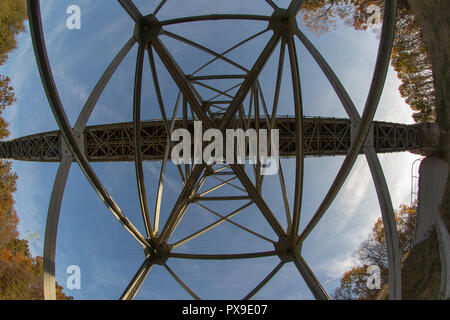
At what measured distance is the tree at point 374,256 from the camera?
888 cm

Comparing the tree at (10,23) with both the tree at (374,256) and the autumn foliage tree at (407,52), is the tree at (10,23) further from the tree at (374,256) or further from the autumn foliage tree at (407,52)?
the tree at (374,256)

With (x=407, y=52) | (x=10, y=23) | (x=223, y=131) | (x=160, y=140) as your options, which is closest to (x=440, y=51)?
(x=407, y=52)

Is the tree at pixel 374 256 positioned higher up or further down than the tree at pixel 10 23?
further down

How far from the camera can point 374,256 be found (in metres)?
11.1

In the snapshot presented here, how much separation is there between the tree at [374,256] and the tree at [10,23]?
1620 centimetres

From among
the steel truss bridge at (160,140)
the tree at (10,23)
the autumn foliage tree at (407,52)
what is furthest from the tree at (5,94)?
the autumn foliage tree at (407,52)

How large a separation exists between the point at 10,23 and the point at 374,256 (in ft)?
62.2

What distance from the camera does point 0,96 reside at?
1103 cm

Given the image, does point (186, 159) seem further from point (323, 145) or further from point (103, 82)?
point (323, 145)

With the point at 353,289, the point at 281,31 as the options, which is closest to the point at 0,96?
the point at 281,31

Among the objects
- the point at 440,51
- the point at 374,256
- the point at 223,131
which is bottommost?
the point at 374,256

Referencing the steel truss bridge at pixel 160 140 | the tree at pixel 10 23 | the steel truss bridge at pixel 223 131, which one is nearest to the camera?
the steel truss bridge at pixel 223 131

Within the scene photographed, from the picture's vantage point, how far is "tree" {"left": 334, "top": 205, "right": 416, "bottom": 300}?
8.88 m

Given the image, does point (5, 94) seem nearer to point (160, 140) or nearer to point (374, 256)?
point (160, 140)
